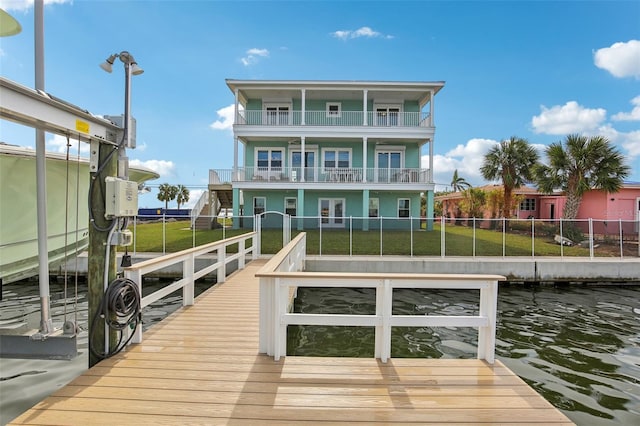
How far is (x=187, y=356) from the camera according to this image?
4090mm

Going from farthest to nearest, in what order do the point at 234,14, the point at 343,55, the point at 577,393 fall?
the point at 343,55 < the point at 234,14 < the point at 577,393

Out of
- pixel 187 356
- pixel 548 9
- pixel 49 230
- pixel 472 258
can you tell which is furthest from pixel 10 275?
pixel 548 9

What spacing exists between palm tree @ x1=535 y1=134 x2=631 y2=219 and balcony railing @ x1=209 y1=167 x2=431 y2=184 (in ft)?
23.0

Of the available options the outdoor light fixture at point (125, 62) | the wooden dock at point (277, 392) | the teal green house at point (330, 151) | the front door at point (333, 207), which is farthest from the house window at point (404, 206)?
the outdoor light fixture at point (125, 62)

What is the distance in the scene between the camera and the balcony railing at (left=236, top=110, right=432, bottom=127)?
74.0 ft

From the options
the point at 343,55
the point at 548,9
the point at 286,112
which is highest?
the point at 343,55

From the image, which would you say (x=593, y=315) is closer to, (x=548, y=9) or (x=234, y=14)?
(x=548, y=9)

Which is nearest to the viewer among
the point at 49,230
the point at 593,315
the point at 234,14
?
the point at 49,230

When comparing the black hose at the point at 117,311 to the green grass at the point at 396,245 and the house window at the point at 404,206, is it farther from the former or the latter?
the house window at the point at 404,206

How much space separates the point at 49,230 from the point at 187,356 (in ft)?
10.6

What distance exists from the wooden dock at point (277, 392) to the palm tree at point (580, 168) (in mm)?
20426

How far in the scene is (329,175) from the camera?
23141 mm

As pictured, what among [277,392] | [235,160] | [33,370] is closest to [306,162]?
[235,160]

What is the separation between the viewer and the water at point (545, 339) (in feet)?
16.0
